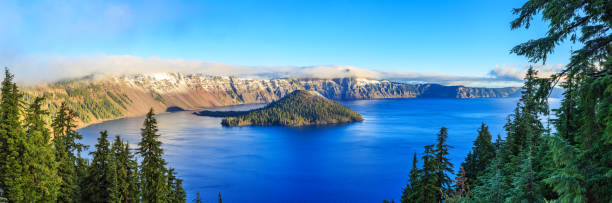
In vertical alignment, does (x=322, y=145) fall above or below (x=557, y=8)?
below

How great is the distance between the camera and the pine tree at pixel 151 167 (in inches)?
1054

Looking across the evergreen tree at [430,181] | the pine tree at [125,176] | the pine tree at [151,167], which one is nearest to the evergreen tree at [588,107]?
the evergreen tree at [430,181]

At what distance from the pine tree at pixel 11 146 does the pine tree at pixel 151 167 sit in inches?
315

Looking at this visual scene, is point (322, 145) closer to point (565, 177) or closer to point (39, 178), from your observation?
point (39, 178)

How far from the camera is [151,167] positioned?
2717cm

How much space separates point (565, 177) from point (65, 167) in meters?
36.9

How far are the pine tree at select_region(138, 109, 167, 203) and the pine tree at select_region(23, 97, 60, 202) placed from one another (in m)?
6.51

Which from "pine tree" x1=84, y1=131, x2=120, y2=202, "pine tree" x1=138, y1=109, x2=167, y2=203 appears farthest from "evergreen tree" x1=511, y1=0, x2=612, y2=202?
"pine tree" x1=84, y1=131, x2=120, y2=202

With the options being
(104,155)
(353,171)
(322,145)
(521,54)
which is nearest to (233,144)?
(322,145)

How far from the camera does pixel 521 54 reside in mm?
10352

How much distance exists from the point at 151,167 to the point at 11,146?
9.59 metres

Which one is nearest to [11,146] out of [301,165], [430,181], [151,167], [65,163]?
[65,163]

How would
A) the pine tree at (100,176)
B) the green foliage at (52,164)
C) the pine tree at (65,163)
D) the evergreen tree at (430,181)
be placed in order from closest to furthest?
the green foliage at (52,164) < the pine tree at (65,163) < the evergreen tree at (430,181) < the pine tree at (100,176)

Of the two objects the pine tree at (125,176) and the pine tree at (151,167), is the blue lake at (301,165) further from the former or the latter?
the pine tree at (151,167)
